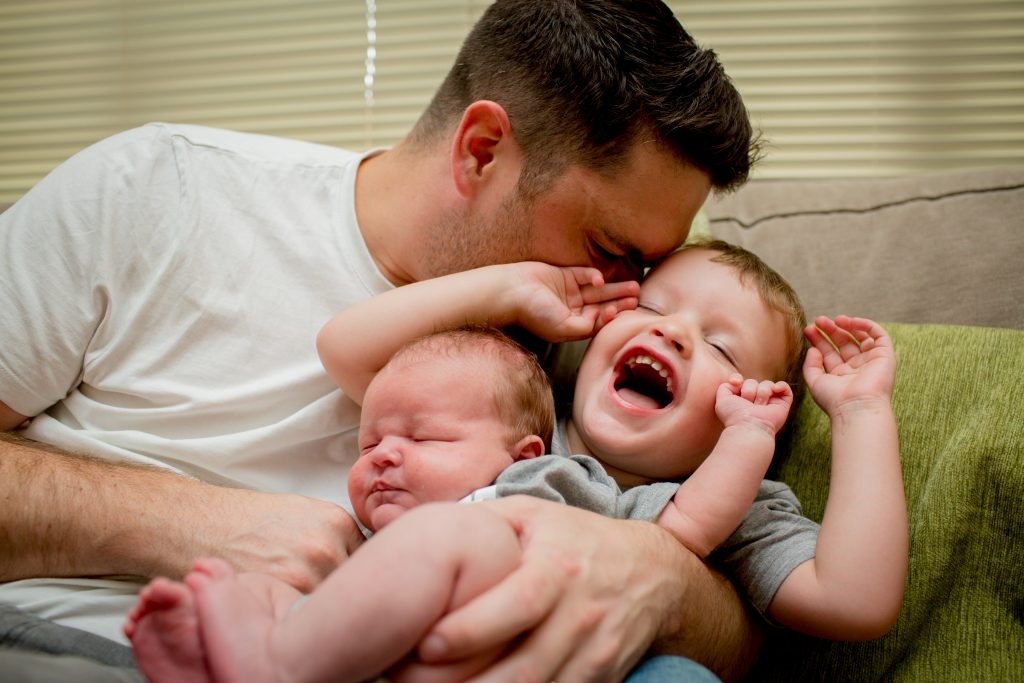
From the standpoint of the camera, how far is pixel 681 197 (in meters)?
1.41

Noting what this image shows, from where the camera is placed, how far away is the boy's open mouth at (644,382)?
1275mm

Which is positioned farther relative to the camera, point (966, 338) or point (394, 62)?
point (394, 62)

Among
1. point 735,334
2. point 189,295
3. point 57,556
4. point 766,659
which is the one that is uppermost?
point 189,295

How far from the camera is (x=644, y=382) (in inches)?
54.1

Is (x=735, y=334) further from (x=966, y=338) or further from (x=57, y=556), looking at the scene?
(x=57, y=556)

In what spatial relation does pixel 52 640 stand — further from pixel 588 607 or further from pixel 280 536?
Answer: pixel 588 607

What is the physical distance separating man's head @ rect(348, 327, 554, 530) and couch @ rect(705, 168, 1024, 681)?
Result: 1.84 ft

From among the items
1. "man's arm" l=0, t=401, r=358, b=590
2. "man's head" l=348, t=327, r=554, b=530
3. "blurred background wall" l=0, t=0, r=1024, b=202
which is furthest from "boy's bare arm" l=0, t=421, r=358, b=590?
"blurred background wall" l=0, t=0, r=1024, b=202

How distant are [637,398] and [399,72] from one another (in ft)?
6.12

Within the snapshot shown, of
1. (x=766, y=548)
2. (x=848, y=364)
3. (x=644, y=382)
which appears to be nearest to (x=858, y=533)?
(x=766, y=548)

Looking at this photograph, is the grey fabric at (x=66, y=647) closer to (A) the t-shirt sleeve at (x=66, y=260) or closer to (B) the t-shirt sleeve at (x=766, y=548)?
(A) the t-shirt sleeve at (x=66, y=260)

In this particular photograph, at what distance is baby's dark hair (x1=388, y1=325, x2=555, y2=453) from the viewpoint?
3.86 ft

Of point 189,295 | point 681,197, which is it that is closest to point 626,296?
point 681,197

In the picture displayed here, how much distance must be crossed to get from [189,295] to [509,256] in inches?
24.1
